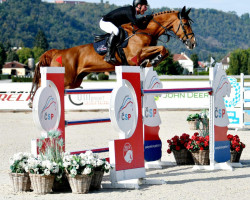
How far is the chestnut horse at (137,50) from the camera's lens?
7633 millimetres

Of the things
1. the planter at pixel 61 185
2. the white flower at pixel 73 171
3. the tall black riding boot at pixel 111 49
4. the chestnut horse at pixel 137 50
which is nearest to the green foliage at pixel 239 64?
the chestnut horse at pixel 137 50

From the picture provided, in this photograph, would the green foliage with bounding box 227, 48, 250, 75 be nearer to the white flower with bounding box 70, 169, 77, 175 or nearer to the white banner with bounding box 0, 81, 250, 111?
the white banner with bounding box 0, 81, 250, 111

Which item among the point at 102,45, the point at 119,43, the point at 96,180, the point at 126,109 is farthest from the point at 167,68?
the point at 96,180

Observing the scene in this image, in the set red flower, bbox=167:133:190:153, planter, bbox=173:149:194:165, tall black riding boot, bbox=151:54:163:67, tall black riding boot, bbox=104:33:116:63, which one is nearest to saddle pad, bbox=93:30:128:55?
tall black riding boot, bbox=104:33:116:63

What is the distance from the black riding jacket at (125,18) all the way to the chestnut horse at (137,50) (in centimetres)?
9

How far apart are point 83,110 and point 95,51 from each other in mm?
10256

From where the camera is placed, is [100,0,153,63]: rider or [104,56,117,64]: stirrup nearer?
[100,0,153,63]: rider

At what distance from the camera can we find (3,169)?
6961 mm

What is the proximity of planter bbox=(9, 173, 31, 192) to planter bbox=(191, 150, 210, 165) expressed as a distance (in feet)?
8.64

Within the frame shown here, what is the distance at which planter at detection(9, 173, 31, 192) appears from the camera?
531cm

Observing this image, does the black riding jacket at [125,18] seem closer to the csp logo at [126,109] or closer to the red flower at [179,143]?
the red flower at [179,143]

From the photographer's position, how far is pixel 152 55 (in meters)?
7.51

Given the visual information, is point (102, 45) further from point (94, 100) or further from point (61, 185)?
point (94, 100)

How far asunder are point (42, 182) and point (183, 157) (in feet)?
9.21
